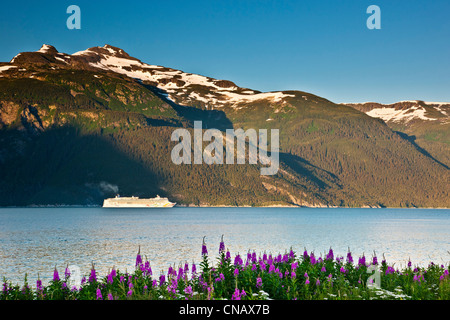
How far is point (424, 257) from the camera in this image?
57.8m

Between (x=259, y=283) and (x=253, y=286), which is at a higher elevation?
(x=259, y=283)

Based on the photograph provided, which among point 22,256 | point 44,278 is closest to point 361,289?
point 44,278

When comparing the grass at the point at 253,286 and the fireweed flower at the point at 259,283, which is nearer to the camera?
the grass at the point at 253,286

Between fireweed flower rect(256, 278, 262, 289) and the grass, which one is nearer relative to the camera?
the grass

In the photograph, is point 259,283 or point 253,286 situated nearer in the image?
point 259,283

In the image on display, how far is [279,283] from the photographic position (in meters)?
22.7
